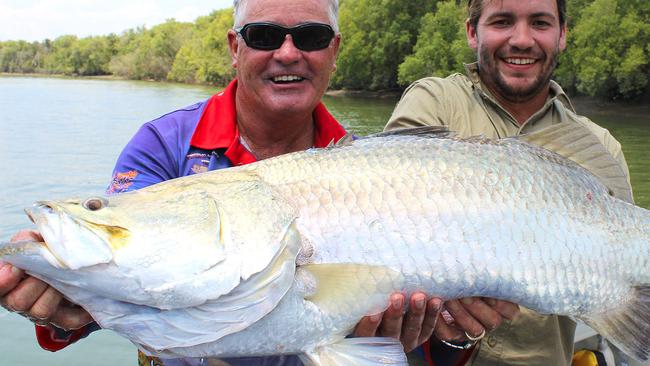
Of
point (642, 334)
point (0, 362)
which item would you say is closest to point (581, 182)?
point (642, 334)

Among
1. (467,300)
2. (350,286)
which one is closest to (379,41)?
(467,300)

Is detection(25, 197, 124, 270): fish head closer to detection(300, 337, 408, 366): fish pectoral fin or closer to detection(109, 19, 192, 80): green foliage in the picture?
detection(300, 337, 408, 366): fish pectoral fin

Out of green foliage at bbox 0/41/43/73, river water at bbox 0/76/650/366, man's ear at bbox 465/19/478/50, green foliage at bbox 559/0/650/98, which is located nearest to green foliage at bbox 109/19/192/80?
green foliage at bbox 0/41/43/73

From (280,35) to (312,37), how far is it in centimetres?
16

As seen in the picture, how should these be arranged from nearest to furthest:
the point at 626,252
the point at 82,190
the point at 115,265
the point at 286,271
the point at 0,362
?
the point at 115,265
the point at 286,271
the point at 626,252
the point at 0,362
the point at 82,190

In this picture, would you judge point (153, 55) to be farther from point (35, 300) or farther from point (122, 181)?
point (35, 300)

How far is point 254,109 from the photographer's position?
10.1 feet

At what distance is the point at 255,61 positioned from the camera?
300 centimetres

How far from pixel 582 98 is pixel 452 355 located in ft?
129

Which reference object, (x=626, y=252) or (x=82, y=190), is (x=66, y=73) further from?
(x=626, y=252)

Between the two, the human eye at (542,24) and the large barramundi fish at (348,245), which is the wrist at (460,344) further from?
the human eye at (542,24)

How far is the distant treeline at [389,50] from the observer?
34.8m

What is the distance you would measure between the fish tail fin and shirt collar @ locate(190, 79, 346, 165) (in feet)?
4.89

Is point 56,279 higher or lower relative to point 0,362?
higher
